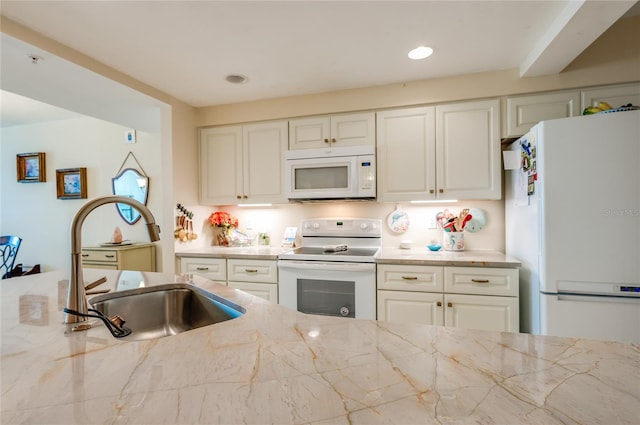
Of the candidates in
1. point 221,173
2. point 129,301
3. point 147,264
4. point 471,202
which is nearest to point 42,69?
point 221,173

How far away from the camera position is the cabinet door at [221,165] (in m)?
2.97

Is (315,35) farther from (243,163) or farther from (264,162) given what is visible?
(243,163)

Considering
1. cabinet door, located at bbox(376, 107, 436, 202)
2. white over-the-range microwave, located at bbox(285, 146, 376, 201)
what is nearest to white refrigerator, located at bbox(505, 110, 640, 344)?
cabinet door, located at bbox(376, 107, 436, 202)

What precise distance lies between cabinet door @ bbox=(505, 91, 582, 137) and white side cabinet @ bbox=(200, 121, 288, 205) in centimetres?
180

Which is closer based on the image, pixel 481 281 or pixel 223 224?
pixel 481 281

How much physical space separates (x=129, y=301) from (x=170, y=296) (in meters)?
0.15

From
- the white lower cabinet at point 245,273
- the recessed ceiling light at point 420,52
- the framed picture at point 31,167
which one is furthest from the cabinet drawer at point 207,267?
the framed picture at point 31,167

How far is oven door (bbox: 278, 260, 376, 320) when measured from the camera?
2.28 meters

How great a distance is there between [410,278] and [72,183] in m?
4.27

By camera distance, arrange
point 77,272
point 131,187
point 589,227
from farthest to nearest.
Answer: point 131,187 < point 589,227 < point 77,272

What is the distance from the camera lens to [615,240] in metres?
1.66

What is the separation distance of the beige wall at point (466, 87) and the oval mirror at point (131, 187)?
4.02 feet

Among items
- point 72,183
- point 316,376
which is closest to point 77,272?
point 316,376

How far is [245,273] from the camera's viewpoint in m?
2.61
